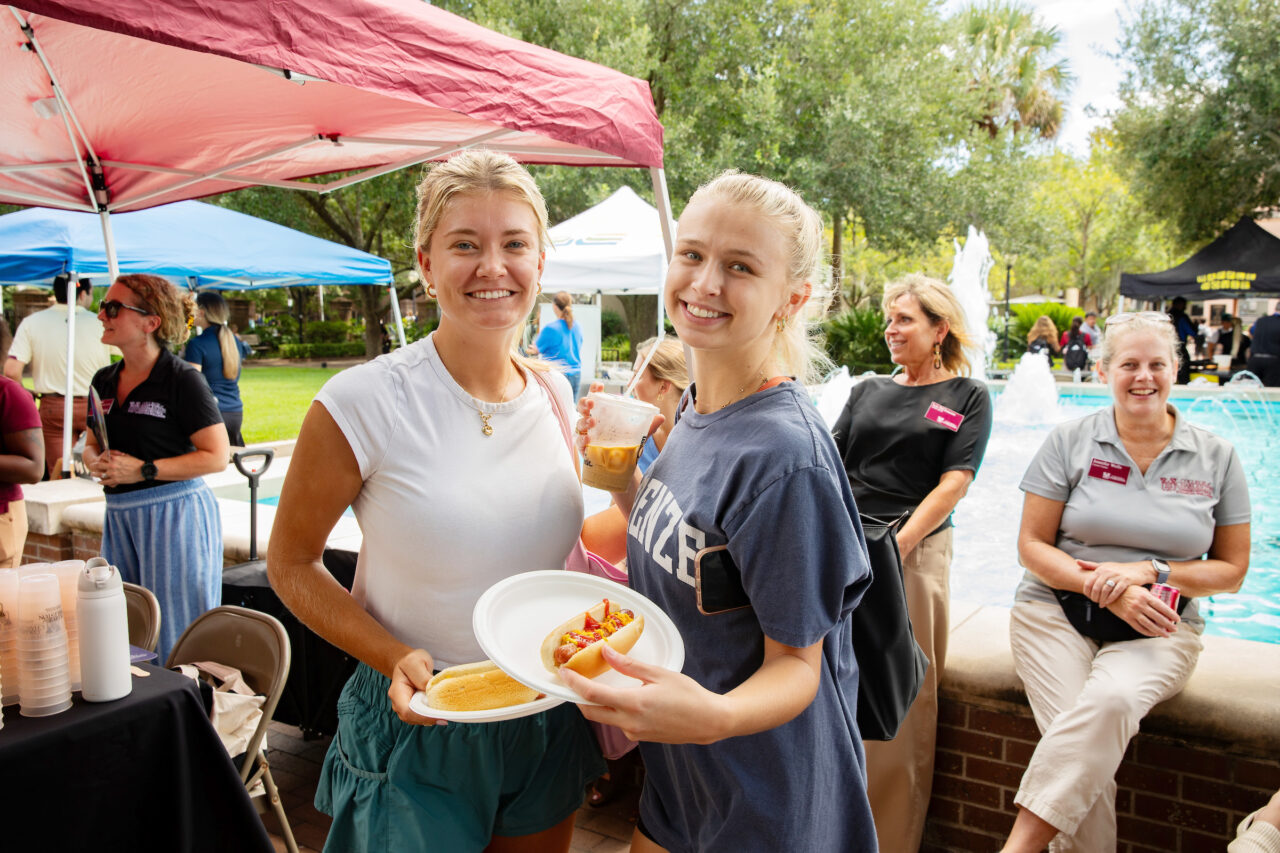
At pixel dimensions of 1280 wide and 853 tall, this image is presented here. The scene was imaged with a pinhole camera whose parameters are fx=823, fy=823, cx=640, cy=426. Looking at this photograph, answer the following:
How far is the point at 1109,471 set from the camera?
294 cm

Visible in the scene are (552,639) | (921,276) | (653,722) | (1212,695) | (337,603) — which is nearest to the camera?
(653,722)

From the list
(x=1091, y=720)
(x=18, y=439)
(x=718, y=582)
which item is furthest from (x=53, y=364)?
(x=1091, y=720)

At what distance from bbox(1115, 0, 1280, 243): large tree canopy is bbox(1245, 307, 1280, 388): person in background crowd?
4.80m

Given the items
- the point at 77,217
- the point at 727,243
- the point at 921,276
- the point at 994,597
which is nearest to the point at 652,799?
the point at 727,243

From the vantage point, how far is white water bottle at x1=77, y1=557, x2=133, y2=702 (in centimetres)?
196

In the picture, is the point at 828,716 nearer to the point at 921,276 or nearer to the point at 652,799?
the point at 652,799

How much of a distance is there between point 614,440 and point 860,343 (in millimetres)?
17490

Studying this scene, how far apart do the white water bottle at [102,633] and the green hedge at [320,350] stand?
31.1m

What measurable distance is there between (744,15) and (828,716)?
20.2 m

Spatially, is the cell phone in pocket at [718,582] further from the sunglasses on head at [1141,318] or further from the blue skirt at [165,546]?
the blue skirt at [165,546]

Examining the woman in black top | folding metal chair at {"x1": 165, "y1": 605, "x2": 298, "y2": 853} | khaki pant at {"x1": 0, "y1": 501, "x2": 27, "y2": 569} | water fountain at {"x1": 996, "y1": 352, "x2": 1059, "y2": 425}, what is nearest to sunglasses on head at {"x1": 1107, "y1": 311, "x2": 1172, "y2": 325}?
the woman in black top

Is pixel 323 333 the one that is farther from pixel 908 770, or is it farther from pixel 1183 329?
pixel 908 770

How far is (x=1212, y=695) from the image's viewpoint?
2.63 m

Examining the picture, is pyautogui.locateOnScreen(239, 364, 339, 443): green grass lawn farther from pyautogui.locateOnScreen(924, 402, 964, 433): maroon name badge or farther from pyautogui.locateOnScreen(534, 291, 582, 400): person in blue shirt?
pyautogui.locateOnScreen(924, 402, 964, 433): maroon name badge
